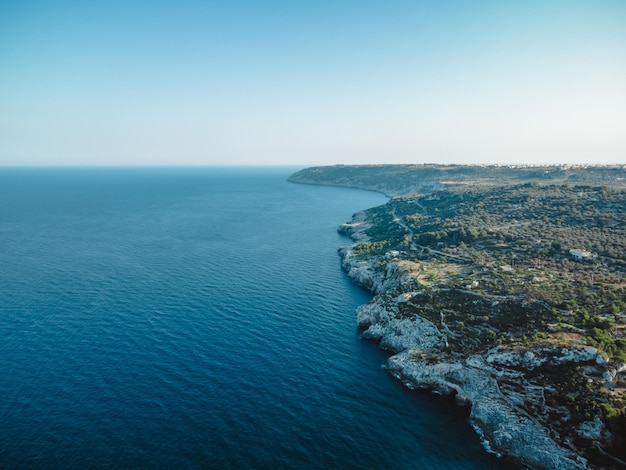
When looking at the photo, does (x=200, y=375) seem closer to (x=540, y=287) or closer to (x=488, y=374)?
(x=488, y=374)

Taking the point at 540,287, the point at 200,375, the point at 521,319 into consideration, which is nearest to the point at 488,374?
the point at 521,319

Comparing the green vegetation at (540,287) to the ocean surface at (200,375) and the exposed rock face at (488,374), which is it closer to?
the exposed rock face at (488,374)

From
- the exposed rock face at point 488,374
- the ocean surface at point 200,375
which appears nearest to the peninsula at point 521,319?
the exposed rock face at point 488,374

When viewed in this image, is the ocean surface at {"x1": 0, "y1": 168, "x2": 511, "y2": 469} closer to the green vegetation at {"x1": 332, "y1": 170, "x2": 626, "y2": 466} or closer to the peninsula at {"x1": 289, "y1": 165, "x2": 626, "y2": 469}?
the peninsula at {"x1": 289, "y1": 165, "x2": 626, "y2": 469}

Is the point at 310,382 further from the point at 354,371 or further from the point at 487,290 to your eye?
the point at 487,290

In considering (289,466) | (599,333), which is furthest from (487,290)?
(289,466)

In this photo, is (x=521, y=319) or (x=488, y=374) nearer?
(x=488, y=374)
